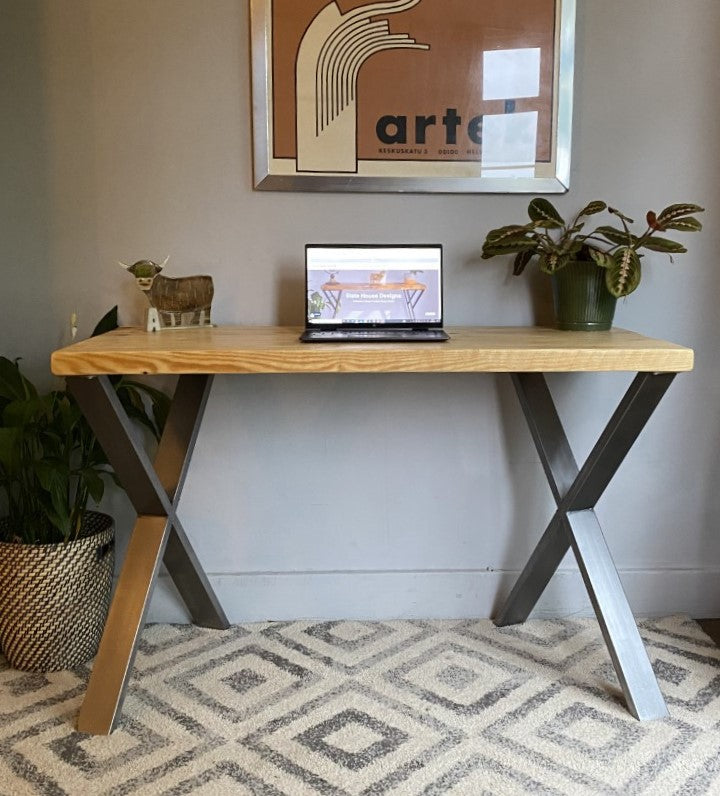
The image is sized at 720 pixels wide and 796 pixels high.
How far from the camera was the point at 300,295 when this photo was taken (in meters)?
2.05

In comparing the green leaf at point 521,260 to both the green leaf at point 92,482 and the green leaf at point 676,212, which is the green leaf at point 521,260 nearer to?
the green leaf at point 676,212

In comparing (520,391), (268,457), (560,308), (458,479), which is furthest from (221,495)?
(560,308)

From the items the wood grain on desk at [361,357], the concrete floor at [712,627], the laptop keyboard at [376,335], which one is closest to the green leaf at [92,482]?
the wood grain on desk at [361,357]

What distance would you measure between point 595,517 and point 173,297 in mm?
1065

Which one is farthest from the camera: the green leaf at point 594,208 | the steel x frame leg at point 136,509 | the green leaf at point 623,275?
the green leaf at point 594,208

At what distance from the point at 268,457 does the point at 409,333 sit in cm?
57

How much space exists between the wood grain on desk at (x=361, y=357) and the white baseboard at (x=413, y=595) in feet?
2.47

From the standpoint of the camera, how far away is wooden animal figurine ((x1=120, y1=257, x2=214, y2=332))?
1.84 metres

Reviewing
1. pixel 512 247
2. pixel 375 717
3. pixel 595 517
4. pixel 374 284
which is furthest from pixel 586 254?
pixel 375 717

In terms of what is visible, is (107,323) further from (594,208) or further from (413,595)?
(594,208)

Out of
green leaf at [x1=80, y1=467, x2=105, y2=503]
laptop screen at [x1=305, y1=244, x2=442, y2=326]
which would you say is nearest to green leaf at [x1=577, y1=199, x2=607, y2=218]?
laptop screen at [x1=305, y1=244, x2=442, y2=326]

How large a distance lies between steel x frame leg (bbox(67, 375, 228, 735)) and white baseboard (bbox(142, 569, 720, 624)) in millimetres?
234

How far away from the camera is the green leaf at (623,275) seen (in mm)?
1744

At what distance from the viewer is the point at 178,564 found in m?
1.98
